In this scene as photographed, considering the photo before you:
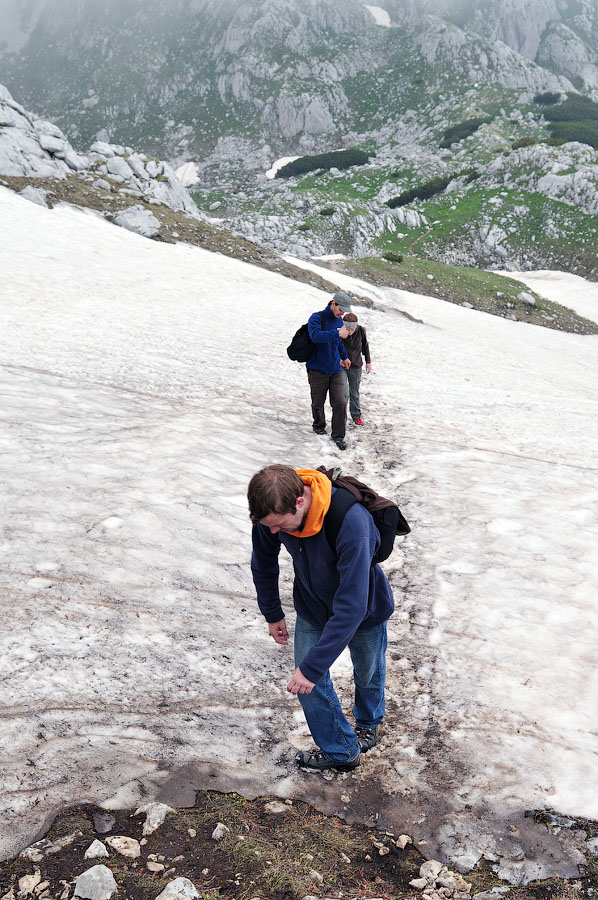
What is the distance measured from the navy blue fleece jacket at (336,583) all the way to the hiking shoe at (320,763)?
130 centimetres

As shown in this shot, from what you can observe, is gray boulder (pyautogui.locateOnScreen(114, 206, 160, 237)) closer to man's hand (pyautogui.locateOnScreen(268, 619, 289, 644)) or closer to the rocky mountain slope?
the rocky mountain slope

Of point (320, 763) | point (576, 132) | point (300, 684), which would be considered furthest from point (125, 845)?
point (576, 132)

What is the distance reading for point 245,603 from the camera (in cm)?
665

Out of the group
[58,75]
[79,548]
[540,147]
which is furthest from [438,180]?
[58,75]

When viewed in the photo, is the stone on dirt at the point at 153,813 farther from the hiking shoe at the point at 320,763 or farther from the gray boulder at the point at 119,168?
the gray boulder at the point at 119,168

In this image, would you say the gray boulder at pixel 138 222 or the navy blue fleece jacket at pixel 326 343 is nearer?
the navy blue fleece jacket at pixel 326 343

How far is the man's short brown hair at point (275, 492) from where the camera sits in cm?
347

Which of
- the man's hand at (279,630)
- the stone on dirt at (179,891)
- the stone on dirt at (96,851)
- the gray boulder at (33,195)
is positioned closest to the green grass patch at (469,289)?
the gray boulder at (33,195)

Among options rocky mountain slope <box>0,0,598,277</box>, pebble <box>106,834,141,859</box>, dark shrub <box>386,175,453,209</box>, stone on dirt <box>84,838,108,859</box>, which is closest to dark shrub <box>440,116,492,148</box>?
rocky mountain slope <box>0,0,598,277</box>

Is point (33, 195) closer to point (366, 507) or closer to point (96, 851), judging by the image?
point (366, 507)

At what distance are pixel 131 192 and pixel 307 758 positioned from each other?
47776mm

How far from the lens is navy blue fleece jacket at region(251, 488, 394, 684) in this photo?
12.2ft

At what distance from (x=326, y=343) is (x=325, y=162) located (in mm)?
113289

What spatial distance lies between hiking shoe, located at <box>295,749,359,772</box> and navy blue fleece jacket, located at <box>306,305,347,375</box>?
24.5ft
